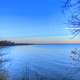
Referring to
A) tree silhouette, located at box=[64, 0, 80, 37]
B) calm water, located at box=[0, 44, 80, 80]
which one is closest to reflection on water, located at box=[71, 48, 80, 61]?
calm water, located at box=[0, 44, 80, 80]

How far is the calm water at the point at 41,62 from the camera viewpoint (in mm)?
3176

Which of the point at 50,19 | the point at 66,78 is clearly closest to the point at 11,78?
the point at 66,78

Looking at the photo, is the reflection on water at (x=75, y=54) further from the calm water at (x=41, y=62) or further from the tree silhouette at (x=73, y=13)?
the tree silhouette at (x=73, y=13)

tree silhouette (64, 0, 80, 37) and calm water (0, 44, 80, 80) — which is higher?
tree silhouette (64, 0, 80, 37)

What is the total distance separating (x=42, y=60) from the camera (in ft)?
10.5

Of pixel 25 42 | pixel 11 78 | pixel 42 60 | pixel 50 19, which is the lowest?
pixel 11 78

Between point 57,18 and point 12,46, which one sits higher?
point 57,18

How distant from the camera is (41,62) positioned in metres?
3.21

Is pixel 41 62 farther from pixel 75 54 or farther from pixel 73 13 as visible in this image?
pixel 73 13

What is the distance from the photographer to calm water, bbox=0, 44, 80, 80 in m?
3.18

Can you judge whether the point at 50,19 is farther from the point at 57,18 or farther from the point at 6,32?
the point at 6,32

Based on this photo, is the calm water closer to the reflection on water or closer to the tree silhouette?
the reflection on water

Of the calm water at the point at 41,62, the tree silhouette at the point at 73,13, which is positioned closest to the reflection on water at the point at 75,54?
Result: the calm water at the point at 41,62

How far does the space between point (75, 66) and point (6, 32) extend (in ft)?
3.54
